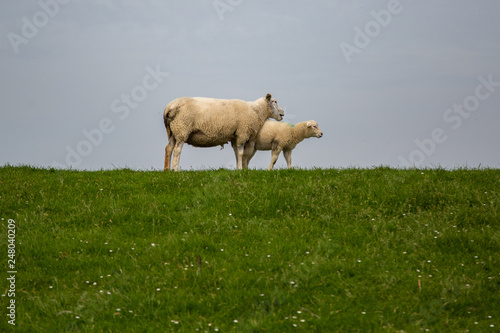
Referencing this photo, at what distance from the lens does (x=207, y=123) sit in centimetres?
1680

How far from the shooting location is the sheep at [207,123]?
16.7 m

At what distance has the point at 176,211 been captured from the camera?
35.4ft

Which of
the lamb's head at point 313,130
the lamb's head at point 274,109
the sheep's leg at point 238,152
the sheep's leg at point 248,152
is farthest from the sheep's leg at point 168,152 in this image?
the lamb's head at point 313,130

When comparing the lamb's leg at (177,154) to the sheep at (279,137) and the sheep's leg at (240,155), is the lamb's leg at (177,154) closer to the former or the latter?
the sheep's leg at (240,155)

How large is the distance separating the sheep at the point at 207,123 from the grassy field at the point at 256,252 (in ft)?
11.7

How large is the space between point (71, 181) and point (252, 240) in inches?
237

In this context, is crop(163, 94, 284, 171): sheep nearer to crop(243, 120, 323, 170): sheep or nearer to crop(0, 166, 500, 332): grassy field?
crop(243, 120, 323, 170): sheep

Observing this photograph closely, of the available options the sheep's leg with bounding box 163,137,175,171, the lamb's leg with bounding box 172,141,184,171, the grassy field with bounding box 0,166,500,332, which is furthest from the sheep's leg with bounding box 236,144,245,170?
the grassy field with bounding box 0,166,500,332

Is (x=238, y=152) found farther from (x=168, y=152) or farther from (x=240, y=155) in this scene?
(x=168, y=152)

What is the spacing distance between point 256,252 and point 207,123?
871 centimetres

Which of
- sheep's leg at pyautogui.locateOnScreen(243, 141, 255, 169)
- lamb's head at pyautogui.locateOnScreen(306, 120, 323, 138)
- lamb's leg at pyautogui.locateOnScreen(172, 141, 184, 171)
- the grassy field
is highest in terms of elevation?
lamb's head at pyautogui.locateOnScreen(306, 120, 323, 138)

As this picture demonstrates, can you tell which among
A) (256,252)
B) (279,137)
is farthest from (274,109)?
(256,252)

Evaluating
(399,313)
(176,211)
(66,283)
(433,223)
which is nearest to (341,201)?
(433,223)

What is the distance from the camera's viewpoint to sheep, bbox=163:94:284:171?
16672 mm
